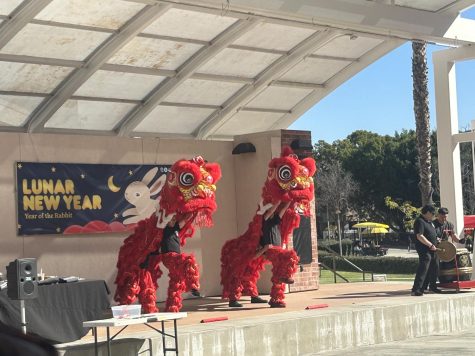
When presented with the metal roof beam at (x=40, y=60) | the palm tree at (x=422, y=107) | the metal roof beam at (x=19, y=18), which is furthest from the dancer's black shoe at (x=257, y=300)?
the palm tree at (x=422, y=107)

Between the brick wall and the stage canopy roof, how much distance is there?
→ 3.86 feet

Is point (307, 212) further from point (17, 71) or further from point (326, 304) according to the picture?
point (17, 71)

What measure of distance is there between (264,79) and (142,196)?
3.26 meters

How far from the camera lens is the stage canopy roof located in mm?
12547

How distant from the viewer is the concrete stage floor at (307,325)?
978 centimetres

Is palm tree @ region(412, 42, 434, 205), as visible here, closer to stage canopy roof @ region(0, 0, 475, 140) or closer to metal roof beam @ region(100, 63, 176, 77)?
stage canopy roof @ region(0, 0, 475, 140)

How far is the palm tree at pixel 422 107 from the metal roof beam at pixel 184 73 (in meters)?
16.2

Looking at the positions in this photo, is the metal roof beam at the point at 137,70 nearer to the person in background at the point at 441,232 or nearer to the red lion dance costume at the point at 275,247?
the red lion dance costume at the point at 275,247

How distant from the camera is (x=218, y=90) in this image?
1638cm

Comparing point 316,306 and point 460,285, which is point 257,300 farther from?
point 460,285

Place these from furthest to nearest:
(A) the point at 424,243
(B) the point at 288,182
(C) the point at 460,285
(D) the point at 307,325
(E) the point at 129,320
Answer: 1. (C) the point at 460,285
2. (A) the point at 424,243
3. (B) the point at 288,182
4. (D) the point at 307,325
5. (E) the point at 129,320

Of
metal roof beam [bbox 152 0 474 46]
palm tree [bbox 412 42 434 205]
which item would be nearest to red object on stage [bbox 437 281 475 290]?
metal roof beam [bbox 152 0 474 46]

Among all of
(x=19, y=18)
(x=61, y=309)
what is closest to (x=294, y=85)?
(x=19, y=18)

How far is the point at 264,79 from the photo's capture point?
1623 centimetres
